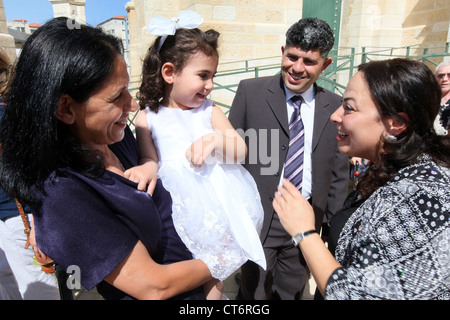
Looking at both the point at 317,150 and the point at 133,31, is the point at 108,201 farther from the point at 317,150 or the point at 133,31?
the point at 133,31

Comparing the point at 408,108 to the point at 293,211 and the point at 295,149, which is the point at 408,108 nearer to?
the point at 293,211

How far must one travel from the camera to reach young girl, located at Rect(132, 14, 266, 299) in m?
1.30

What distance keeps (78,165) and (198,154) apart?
576 mm

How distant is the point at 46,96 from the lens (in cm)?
91

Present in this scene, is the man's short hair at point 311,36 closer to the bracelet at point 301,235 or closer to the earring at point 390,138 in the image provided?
the earring at point 390,138

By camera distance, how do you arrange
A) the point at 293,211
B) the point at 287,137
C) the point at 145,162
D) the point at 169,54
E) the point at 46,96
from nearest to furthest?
the point at 46,96, the point at 293,211, the point at 145,162, the point at 169,54, the point at 287,137

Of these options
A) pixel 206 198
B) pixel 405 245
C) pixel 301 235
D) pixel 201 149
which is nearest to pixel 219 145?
pixel 201 149

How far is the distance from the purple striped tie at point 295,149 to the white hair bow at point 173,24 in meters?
0.98

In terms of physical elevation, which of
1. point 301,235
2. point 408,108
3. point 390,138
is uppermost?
point 408,108

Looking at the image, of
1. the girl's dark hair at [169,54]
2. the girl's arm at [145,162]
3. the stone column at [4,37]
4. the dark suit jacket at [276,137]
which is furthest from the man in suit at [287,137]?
the stone column at [4,37]

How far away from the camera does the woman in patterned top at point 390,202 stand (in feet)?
3.22

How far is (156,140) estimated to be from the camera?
165cm

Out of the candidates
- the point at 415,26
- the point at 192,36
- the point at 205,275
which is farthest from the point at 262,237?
the point at 415,26

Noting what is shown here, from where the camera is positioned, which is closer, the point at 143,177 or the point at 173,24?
the point at 143,177
